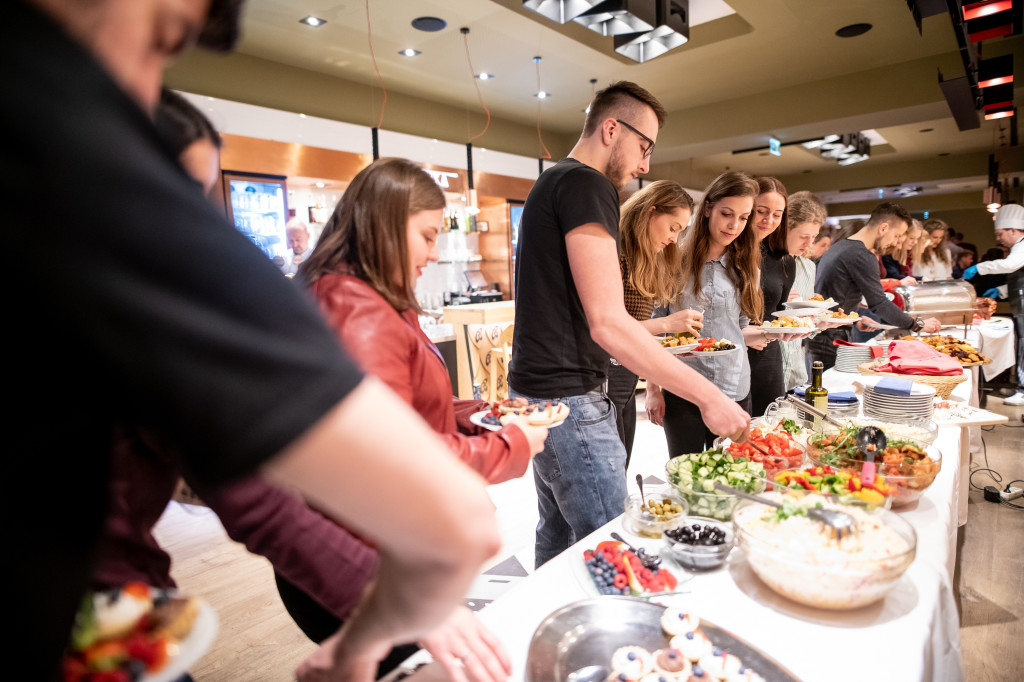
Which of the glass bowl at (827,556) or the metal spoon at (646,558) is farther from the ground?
the glass bowl at (827,556)

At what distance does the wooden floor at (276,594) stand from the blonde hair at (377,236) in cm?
178

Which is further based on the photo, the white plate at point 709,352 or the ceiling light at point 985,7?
the ceiling light at point 985,7

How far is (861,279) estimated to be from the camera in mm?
4055

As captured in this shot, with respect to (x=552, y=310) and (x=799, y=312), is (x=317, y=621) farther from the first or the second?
(x=799, y=312)

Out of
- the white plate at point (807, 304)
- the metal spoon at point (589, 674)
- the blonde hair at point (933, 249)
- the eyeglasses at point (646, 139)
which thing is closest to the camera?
the metal spoon at point (589, 674)

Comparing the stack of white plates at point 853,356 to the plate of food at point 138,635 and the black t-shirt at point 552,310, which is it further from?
the plate of food at point 138,635

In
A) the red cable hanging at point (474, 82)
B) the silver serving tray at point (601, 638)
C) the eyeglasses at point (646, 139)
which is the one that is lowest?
the silver serving tray at point (601, 638)

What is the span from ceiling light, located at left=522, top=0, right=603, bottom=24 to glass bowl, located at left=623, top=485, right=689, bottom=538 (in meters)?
3.30

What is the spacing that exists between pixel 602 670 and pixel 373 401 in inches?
31.3

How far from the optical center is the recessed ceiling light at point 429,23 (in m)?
4.96

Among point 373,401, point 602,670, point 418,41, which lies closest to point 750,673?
point 602,670

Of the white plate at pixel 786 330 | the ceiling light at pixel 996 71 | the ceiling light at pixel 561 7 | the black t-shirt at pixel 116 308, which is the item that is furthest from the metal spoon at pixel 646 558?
the ceiling light at pixel 996 71

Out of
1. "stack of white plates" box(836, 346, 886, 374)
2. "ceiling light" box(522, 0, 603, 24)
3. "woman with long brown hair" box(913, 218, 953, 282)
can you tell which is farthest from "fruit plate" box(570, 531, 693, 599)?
"woman with long brown hair" box(913, 218, 953, 282)

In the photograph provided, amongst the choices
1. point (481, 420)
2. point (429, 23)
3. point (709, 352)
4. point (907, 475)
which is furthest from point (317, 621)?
point (429, 23)
